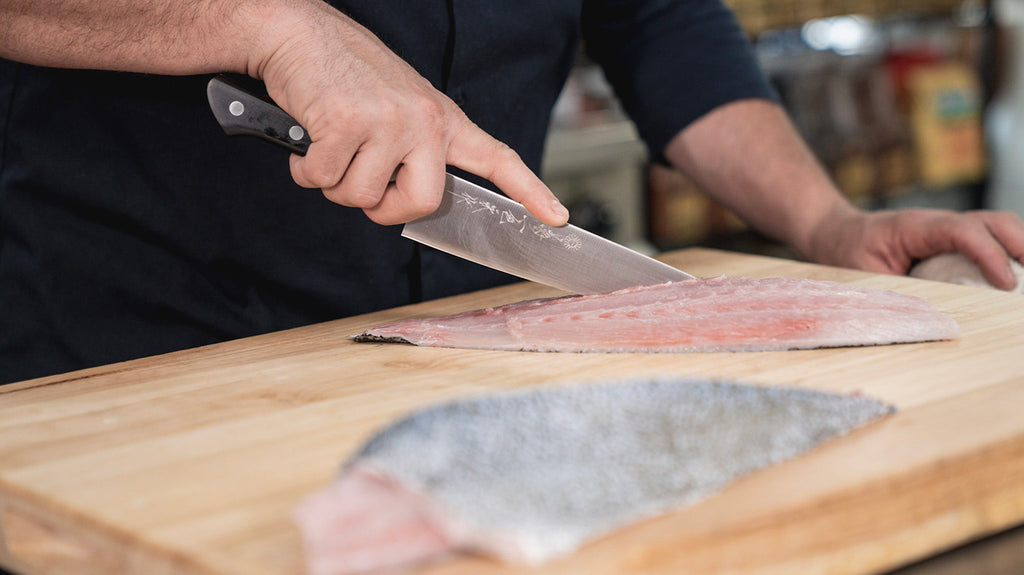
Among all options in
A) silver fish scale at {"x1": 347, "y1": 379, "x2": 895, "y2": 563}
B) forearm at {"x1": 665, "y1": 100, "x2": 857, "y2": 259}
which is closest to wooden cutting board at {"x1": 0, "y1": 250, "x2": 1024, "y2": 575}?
silver fish scale at {"x1": 347, "y1": 379, "x2": 895, "y2": 563}

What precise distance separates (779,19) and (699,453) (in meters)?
3.62

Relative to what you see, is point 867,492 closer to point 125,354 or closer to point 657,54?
point 125,354

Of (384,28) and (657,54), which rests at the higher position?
(384,28)

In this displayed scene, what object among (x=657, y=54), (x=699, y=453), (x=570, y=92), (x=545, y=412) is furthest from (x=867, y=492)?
(x=570, y=92)

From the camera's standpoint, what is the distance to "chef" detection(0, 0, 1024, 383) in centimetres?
139

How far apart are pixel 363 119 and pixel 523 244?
37 centimetres

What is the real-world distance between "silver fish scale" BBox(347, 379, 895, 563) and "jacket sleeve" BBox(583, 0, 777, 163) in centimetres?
126

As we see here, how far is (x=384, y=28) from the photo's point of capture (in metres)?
1.76

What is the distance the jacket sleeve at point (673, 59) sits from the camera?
223 cm

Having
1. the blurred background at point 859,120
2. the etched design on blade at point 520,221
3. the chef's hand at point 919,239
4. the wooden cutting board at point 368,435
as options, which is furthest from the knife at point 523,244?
the blurred background at point 859,120

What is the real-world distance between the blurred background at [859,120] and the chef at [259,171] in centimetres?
172

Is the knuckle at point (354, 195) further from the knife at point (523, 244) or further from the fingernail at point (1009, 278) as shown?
the fingernail at point (1009, 278)

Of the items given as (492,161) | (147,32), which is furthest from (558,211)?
(147,32)

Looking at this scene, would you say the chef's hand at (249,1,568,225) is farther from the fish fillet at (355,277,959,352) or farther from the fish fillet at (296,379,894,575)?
the fish fillet at (296,379,894,575)
